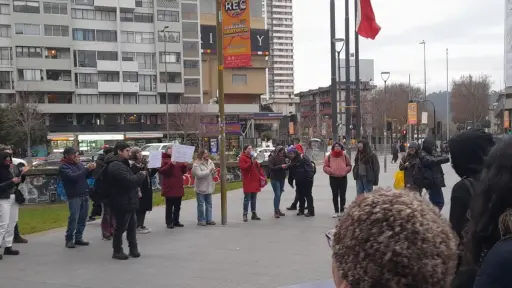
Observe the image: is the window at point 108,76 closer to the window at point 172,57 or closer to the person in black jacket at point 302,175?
the window at point 172,57

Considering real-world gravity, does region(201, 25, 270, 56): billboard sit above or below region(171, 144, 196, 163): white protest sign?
above

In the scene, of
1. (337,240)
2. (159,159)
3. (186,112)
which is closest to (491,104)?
(186,112)

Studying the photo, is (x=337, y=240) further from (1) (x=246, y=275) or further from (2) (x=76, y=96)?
(2) (x=76, y=96)

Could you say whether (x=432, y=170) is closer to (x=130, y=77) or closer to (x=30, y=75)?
(x=130, y=77)

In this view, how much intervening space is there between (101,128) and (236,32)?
63.1m

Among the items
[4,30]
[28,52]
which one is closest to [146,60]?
[28,52]

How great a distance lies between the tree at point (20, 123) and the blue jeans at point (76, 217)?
50.4 metres

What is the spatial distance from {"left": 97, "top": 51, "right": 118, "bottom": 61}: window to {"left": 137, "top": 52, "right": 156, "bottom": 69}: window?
11.3 feet

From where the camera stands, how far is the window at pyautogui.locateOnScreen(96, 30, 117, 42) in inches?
2719

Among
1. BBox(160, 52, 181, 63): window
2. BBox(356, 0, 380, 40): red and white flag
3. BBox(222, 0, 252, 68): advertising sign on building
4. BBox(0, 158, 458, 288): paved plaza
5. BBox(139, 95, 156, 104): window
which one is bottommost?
BBox(0, 158, 458, 288): paved plaza

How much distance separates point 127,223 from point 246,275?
7.40 ft

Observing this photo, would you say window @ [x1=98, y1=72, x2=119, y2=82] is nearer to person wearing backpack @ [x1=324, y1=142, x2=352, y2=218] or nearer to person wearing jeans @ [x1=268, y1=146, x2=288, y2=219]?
person wearing jeans @ [x1=268, y1=146, x2=288, y2=219]

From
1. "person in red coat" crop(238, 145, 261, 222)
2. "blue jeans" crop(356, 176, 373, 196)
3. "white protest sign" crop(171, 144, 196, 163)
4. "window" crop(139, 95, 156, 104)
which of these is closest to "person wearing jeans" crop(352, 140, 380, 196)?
"blue jeans" crop(356, 176, 373, 196)

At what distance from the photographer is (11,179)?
8141 millimetres
